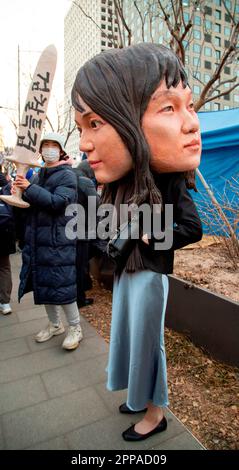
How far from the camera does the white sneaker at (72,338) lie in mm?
2762

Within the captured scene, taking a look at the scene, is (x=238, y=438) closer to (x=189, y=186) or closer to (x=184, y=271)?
(x=189, y=186)

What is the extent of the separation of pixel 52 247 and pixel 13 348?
3.60 feet

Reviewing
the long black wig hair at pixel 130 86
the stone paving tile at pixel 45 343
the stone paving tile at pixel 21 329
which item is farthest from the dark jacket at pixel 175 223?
the stone paving tile at pixel 21 329

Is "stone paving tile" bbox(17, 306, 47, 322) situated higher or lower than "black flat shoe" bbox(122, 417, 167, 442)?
lower

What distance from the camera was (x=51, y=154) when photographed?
260 cm

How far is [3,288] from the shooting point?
11.6 ft

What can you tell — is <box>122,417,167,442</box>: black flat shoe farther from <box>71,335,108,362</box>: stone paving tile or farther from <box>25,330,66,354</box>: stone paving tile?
<box>25,330,66,354</box>: stone paving tile

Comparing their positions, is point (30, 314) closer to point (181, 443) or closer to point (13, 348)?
point (13, 348)

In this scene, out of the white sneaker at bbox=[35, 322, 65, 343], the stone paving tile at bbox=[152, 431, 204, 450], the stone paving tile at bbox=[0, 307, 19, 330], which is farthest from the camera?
the stone paving tile at bbox=[0, 307, 19, 330]

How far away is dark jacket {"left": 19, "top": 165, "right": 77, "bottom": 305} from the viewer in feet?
8.31

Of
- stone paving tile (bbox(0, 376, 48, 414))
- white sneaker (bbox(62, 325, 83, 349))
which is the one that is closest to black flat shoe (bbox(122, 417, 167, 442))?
stone paving tile (bbox(0, 376, 48, 414))

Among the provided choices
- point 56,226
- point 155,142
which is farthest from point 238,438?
point 56,226

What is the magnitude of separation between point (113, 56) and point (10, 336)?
2712mm

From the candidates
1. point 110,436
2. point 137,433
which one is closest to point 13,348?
point 110,436
